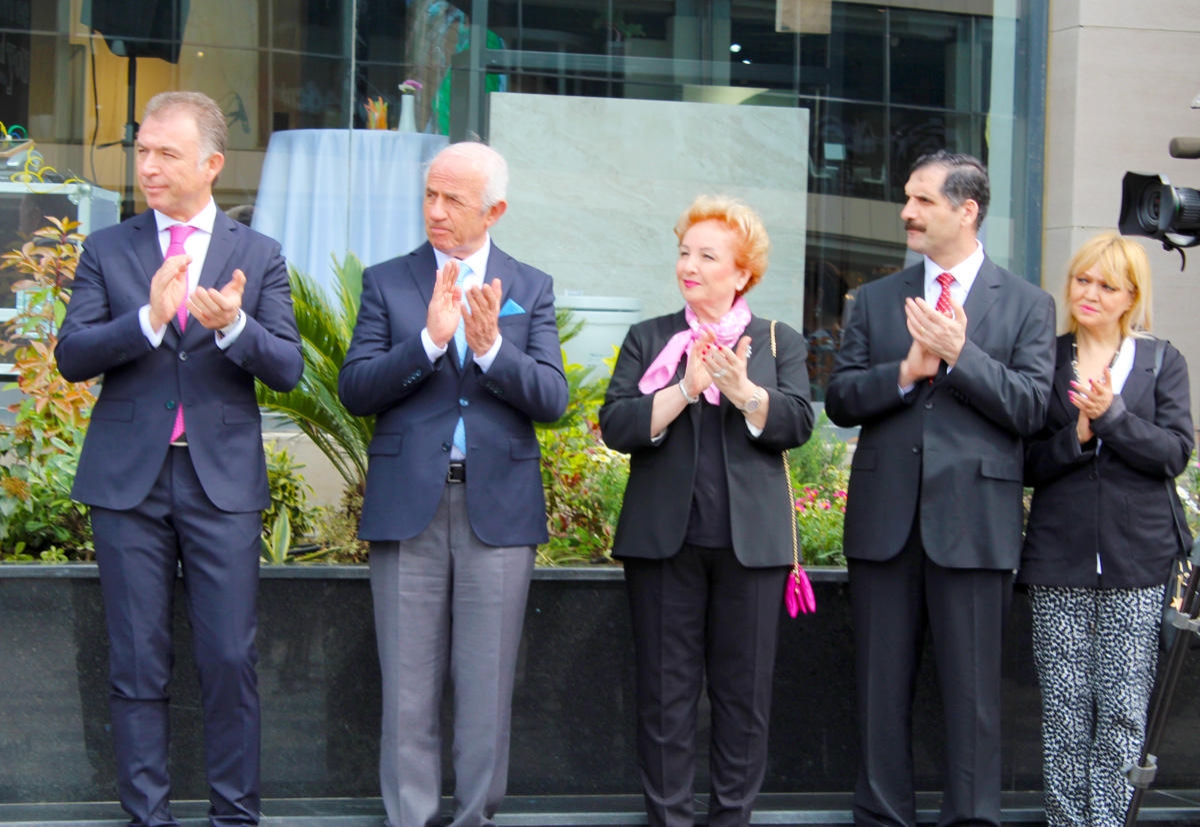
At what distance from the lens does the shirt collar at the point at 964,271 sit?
15.0 feet

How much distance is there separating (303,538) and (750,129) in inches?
144

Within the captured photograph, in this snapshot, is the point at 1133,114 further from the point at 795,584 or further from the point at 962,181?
the point at 795,584

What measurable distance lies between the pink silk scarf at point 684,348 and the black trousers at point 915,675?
2.74 feet

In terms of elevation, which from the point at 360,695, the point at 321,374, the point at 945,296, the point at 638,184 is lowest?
the point at 360,695

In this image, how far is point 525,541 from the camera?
427cm

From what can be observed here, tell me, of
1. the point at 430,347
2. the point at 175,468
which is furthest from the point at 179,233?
the point at 430,347

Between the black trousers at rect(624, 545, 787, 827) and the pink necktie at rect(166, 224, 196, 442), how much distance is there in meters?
1.40

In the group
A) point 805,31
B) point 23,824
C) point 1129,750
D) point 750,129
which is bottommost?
point 23,824

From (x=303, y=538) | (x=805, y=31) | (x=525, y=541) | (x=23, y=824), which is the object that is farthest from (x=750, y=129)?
(x=23, y=824)

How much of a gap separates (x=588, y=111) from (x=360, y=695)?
395cm

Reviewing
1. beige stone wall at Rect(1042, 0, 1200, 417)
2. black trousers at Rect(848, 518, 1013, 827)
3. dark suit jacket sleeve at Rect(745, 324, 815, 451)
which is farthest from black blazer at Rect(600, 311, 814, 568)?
beige stone wall at Rect(1042, 0, 1200, 417)

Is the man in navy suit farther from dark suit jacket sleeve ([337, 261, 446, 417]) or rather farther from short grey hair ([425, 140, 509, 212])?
short grey hair ([425, 140, 509, 212])

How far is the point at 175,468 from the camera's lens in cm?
416

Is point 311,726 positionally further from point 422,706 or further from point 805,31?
point 805,31
